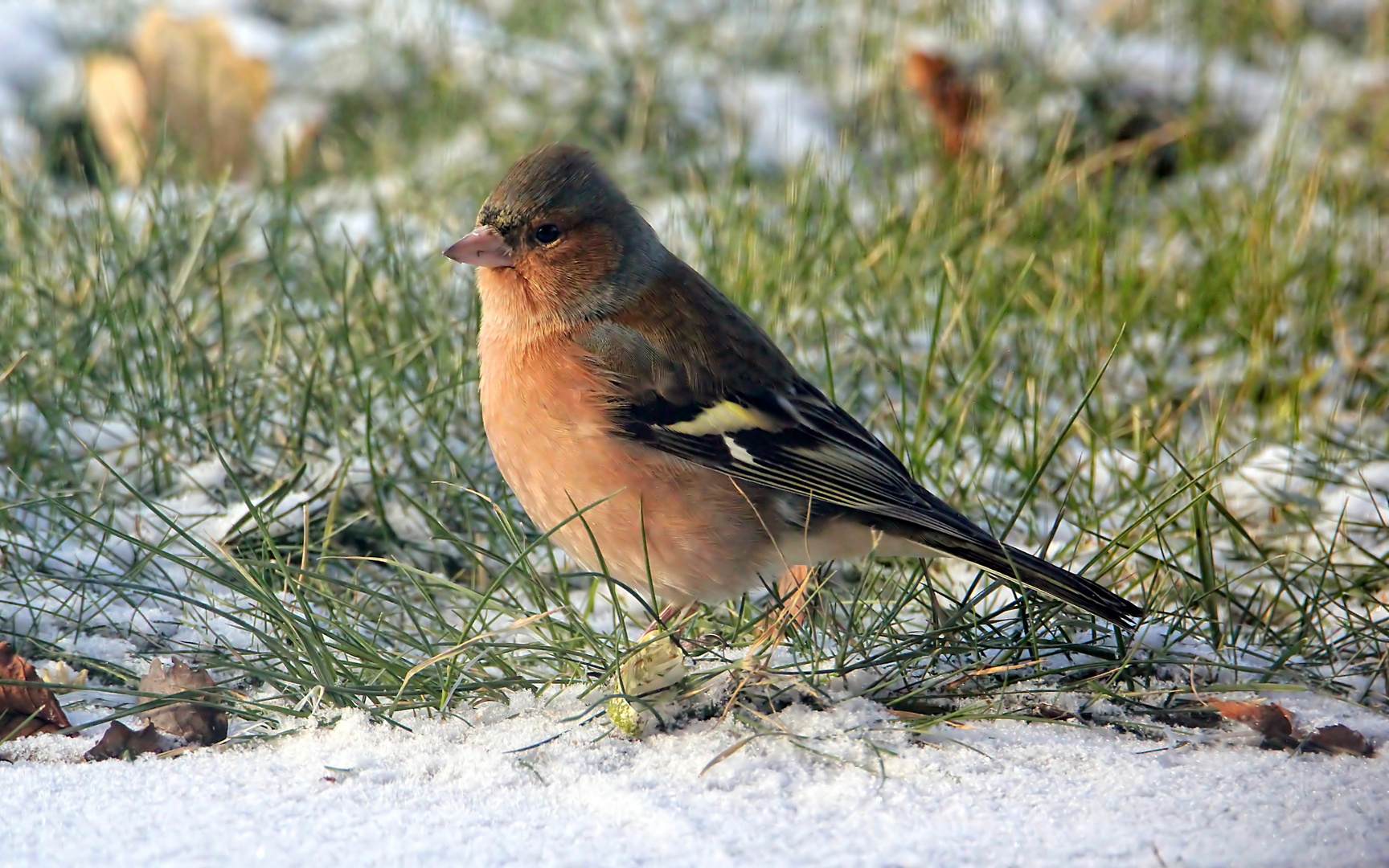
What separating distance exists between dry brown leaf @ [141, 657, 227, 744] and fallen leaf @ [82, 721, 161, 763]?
0.04 m

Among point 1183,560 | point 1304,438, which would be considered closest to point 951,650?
point 1183,560

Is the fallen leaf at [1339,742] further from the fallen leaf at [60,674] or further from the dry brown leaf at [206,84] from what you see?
the dry brown leaf at [206,84]

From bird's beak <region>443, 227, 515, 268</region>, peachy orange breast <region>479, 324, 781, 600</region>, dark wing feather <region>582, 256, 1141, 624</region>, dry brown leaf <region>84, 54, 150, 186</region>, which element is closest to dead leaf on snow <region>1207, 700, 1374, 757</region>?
dark wing feather <region>582, 256, 1141, 624</region>

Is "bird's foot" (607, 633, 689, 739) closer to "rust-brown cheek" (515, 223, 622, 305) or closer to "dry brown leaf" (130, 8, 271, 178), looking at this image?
"rust-brown cheek" (515, 223, 622, 305)

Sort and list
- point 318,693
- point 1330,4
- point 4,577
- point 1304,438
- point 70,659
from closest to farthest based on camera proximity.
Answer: point 318,693
point 70,659
point 4,577
point 1304,438
point 1330,4

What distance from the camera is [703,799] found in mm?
1945

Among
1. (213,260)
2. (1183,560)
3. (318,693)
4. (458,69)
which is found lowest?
(1183,560)

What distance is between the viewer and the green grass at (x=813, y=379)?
2.38m

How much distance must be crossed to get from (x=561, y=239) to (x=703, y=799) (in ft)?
4.43

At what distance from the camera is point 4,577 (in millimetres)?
2635

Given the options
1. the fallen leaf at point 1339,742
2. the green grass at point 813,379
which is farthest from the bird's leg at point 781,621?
the fallen leaf at point 1339,742

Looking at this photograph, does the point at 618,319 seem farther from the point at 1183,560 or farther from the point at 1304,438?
the point at 1304,438

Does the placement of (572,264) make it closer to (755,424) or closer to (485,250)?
(485,250)

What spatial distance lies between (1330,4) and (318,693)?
5392 millimetres
